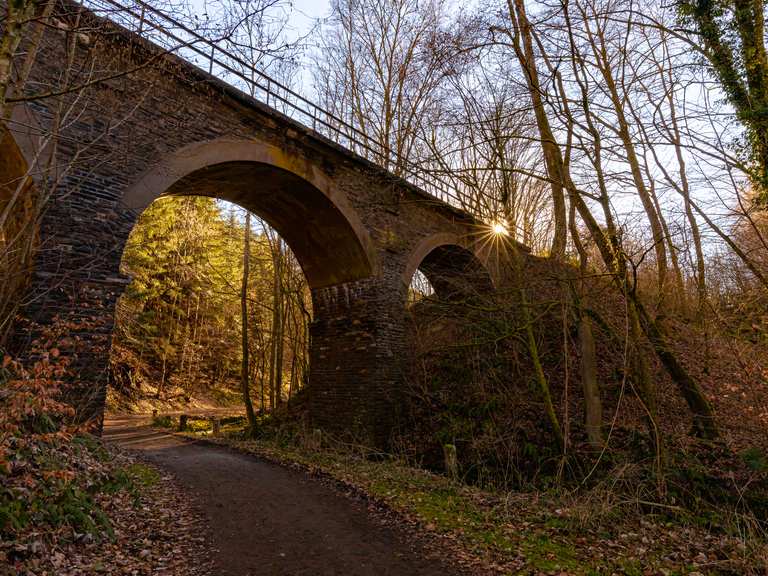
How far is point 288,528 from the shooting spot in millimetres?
4898

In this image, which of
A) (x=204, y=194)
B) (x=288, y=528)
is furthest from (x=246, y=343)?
(x=288, y=528)

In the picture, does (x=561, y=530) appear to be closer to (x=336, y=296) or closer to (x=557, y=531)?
(x=557, y=531)

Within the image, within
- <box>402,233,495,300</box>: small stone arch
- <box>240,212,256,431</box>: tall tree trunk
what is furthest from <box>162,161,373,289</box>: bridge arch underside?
<box>240,212,256,431</box>: tall tree trunk

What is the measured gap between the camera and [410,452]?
9.77 metres

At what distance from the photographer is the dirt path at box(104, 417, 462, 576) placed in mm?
3988

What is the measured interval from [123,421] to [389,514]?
49.7 ft

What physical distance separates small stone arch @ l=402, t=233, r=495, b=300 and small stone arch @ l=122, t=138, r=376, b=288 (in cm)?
176

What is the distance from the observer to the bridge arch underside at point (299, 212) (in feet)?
29.5

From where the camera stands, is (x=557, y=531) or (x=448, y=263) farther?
(x=448, y=263)

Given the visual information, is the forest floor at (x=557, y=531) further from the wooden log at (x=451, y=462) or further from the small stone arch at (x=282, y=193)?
the small stone arch at (x=282, y=193)

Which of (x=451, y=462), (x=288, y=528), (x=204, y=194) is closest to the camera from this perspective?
(x=288, y=528)

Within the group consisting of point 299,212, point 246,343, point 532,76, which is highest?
point 532,76

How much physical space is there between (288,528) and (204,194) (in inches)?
277

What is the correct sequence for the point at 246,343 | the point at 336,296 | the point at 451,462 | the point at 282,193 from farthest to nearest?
the point at 246,343, the point at 336,296, the point at 282,193, the point at 451,462
